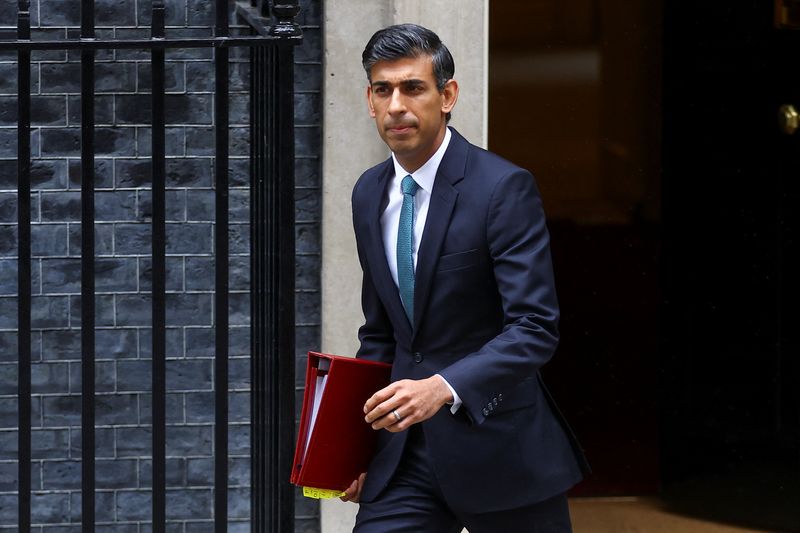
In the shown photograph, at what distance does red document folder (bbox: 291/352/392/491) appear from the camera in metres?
3.68

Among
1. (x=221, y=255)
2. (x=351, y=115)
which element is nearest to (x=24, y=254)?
(x=221, y=255)

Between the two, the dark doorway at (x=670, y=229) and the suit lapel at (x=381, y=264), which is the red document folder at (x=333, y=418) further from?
the dark doorway at (x=670, y=229)

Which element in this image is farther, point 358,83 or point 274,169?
point 358,83

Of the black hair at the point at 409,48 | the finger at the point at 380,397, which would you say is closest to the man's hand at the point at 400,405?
the finger at the point at 380,397

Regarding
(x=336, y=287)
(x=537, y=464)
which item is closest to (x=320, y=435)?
(x=537, y=464)

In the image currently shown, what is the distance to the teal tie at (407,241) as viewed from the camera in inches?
146

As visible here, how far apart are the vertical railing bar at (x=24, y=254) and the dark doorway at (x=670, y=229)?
2.42m

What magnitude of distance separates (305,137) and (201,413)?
104 centimetres

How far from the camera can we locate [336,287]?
18.3 feet

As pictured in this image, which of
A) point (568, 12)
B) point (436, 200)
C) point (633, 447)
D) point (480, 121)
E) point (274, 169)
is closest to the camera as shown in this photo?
point (436, 200)

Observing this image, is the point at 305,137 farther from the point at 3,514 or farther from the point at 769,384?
the point at 769,384

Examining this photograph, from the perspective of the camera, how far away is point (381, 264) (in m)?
3.74

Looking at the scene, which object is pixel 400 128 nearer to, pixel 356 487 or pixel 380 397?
pixel 380 397

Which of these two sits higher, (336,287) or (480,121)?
(480,121)
